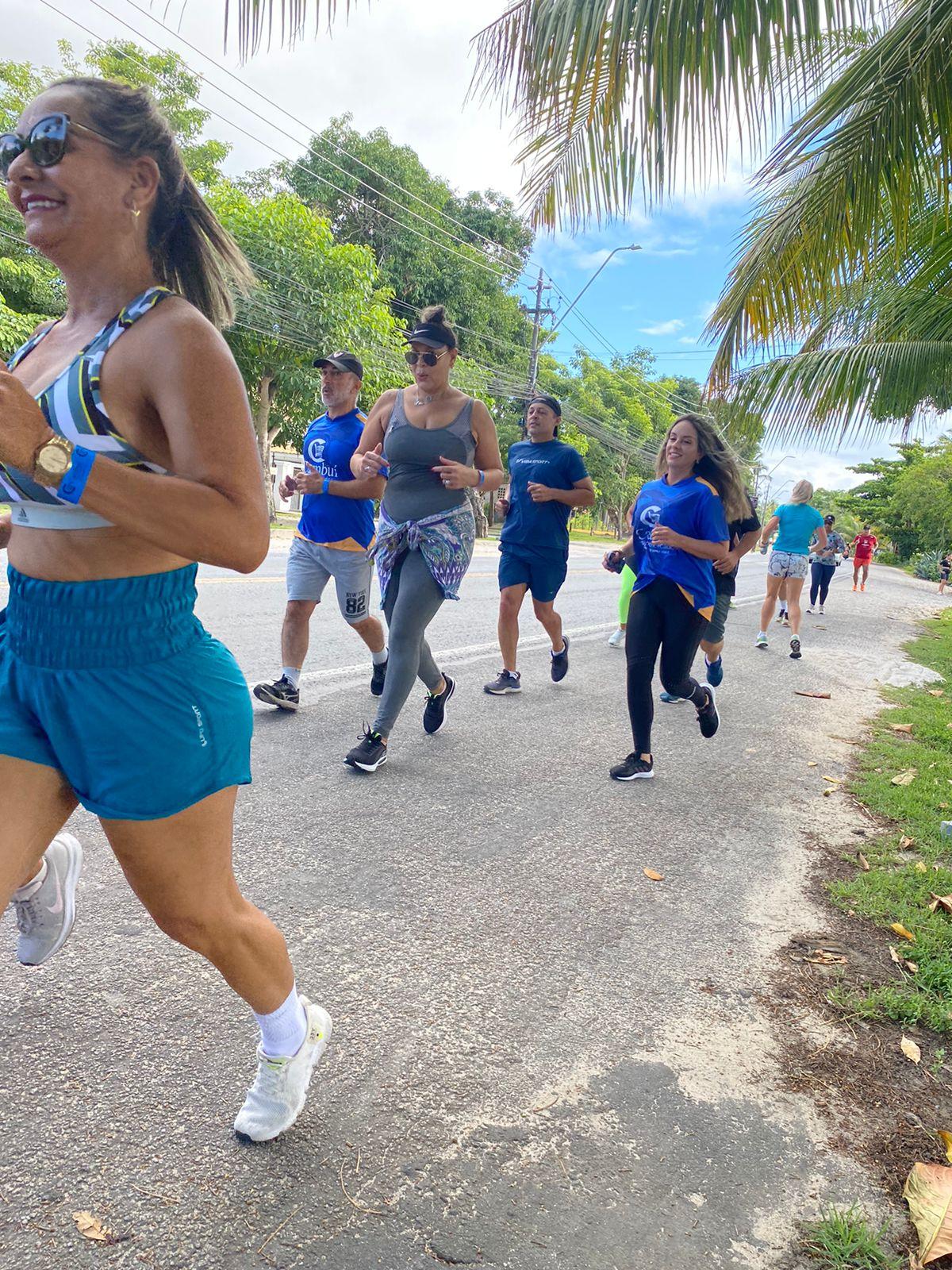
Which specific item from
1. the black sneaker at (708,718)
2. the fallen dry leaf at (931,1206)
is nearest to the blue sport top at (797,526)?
the black sneaker at (708,718)

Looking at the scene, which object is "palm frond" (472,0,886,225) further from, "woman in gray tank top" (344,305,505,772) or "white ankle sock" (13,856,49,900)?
"white ankle sock" (13,856,49,900)

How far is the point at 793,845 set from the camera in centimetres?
404

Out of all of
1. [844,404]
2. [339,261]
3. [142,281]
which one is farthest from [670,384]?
[142,281]

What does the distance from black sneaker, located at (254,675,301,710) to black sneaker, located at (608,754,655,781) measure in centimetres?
191

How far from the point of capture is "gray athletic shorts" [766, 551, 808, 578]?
31.6 ft

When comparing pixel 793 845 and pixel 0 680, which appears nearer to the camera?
pixel 0 680

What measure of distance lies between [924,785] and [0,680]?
473cm

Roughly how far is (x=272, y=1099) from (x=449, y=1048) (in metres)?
0.55

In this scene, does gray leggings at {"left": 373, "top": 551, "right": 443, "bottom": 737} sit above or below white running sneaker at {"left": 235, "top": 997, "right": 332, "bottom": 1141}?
above

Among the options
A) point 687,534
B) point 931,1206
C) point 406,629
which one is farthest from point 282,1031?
point 687,534

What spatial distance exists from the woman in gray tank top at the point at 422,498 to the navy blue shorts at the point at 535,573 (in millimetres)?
1512

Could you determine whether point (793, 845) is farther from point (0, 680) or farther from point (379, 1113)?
point (0, 680)

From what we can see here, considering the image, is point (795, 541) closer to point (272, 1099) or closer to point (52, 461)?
point (272, 1099)

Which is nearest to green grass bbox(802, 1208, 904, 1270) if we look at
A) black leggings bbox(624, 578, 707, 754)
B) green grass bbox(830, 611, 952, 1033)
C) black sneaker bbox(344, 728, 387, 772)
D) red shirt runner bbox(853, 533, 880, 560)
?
green grass bbox(830, 611, 952, 1033)
